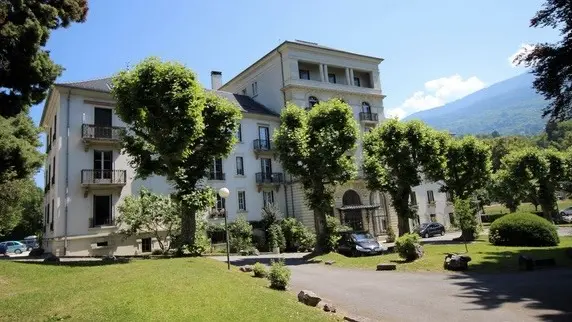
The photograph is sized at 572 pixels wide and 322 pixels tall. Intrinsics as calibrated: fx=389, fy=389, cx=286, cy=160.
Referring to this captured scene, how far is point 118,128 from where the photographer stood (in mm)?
28562

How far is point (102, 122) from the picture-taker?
28.8 meters

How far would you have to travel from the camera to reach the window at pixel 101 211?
90.7 feet

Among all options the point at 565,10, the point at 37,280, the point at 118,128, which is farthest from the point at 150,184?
the point at 565,10

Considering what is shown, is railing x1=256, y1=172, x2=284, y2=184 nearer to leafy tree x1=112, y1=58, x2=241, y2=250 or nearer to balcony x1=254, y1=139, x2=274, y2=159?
balcony x1=254, y1=139, x2=274, y2=159

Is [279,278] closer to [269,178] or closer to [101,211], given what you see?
[101,211]

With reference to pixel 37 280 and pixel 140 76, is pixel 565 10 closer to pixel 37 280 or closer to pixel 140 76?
pixel 140 76

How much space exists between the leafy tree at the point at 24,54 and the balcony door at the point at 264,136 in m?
21.0

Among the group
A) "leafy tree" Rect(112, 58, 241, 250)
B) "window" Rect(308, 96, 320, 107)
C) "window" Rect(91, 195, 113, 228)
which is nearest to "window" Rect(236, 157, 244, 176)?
"window" Rect(308, 96, 320, 107)

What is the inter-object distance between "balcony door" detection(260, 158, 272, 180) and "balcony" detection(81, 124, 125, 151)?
1346cm

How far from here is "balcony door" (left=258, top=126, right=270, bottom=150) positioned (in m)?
37.6

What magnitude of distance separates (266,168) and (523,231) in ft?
72.3

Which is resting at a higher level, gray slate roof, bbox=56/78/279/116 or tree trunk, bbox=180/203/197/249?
gray slate roof, bbox=56/78/279/116

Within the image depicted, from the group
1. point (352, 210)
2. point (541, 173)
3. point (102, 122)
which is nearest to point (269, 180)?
point (352, 210)

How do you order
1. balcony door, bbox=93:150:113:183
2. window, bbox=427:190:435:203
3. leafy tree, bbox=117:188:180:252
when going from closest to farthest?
1. leafy tree, bbox=117:188:180:252
2. balcony door, bbox=93:150:113:183
3. window, bbox=427:190:435:203
